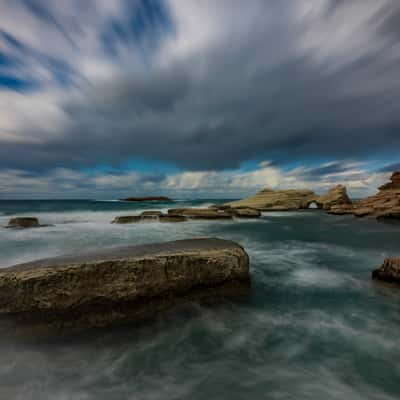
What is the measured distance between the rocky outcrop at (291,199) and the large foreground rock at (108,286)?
32.1 metres

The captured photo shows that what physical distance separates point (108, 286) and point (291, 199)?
129 feet

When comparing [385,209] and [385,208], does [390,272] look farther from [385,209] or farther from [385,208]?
[385,208]

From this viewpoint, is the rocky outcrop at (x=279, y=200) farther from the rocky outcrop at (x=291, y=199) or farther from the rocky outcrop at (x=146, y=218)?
the rocky outcrop at (x=146, y=218)

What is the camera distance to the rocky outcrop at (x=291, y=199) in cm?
3631

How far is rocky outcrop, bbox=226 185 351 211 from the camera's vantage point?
36.3 m

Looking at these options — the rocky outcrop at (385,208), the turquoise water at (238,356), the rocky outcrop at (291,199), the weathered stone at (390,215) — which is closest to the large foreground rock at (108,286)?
the turquoise water at (238,356)

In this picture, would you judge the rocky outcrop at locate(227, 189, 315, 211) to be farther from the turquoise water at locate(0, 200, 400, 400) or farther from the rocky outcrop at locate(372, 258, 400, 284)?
the turquoise water at locate(0, 200, 400, 400)

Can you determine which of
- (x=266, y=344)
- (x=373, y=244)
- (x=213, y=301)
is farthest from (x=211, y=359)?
(x=373, y=244)

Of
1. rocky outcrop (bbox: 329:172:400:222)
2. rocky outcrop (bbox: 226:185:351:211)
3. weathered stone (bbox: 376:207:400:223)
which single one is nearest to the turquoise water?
weathered stone (bbox: 376:207:400:223)

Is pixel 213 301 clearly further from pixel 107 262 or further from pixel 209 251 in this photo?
pixel 107 262

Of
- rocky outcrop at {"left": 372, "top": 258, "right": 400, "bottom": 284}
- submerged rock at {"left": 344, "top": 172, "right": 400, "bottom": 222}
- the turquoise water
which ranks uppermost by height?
submerged rock at {"left": 344, "top": 172, "right": 400, "bottom": 222}

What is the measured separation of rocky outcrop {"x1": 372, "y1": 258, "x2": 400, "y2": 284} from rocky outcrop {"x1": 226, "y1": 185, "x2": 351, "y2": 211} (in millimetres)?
30495

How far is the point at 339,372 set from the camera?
2.55 meters

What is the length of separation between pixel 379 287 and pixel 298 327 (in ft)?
9.22
